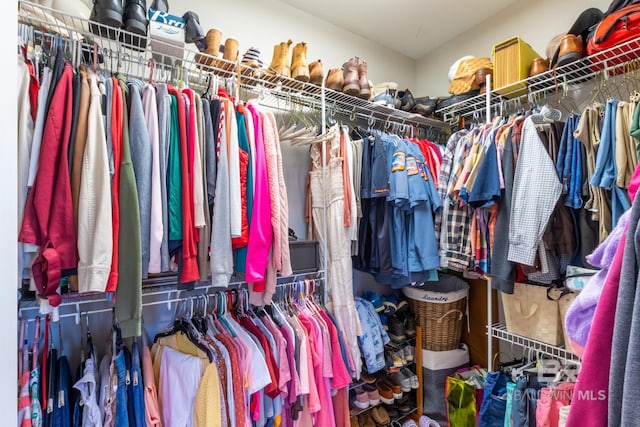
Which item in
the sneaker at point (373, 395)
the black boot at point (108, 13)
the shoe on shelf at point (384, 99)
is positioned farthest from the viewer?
the shoe on shelf at point (384, 99)

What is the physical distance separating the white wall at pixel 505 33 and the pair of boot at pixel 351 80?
1.10 metres

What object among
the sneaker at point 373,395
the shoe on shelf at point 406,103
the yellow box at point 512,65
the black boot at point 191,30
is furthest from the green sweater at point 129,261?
the yellow box at point 512,65

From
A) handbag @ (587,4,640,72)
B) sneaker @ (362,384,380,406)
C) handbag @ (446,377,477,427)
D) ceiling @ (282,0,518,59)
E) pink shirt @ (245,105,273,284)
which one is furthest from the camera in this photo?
ceiling @ (282,0,518,59)

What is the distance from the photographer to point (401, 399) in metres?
2.23

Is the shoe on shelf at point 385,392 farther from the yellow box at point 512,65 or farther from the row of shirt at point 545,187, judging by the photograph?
the yellow box at point 512,65

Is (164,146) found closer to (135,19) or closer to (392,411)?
(135,19)

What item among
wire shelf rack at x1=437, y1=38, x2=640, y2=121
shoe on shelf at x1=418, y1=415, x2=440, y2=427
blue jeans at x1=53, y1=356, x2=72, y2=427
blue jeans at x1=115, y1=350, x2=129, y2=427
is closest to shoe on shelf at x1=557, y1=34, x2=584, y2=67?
wire shelf rack at x1=437, y1=38, x2=640, y2=121

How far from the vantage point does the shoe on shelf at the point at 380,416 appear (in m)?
2.05

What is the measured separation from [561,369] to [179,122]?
2021 millimetres

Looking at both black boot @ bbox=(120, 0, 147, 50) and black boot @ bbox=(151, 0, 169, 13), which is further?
black boot @ bbox=(151, 0, 169, 13)

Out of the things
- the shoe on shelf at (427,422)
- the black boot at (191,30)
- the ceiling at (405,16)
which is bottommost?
the shoe on shelf at (427,422)

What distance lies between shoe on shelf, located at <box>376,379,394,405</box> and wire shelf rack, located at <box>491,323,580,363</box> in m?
0.73

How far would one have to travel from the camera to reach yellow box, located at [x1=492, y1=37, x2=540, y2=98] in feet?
6.00

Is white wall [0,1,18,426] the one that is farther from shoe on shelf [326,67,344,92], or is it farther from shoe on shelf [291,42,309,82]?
shoe on shelf [326,67,344,92]
